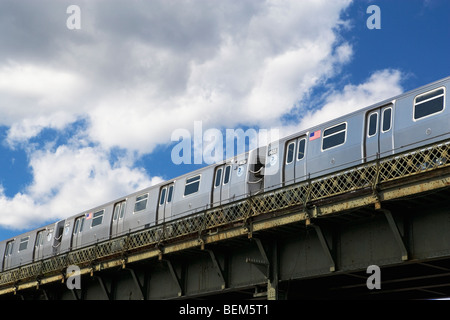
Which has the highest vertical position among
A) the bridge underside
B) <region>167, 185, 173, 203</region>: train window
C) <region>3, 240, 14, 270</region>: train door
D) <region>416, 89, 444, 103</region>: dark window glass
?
<region>416, 89, 444, 103</region>: dark window glass

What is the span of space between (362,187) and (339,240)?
2550 millimetres

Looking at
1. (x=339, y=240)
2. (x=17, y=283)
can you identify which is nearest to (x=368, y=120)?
(x=339, y=240)

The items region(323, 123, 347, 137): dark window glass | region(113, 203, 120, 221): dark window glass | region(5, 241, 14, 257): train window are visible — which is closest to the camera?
region(323, 123, 347, 137): dark window glass

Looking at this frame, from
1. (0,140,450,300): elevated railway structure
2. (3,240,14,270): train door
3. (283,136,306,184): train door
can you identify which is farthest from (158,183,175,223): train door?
(3,240,14,270): train door

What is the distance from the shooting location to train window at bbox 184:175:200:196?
28.7 m

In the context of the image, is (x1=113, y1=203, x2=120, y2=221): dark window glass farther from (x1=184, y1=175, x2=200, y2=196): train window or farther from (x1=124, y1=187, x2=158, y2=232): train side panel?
(x1=184, y1=175, x2=200, y2=196): train window

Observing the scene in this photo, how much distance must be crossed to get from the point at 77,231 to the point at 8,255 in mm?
11164

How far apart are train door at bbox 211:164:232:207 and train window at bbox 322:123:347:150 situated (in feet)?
19.3

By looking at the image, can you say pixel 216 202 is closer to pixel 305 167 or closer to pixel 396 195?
pixel 305 167

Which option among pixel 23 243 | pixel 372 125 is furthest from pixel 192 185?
pixel 23 243

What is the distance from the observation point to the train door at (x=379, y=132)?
65.9 feet

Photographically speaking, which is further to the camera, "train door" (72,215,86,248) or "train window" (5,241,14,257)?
"train window" (5,241,14,257)

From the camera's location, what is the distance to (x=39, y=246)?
41.2 meters

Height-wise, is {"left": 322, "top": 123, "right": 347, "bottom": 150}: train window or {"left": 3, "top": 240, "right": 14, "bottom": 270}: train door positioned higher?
{"left": 322, "top": 123, "right": 347, "bottom": 150}: train window
